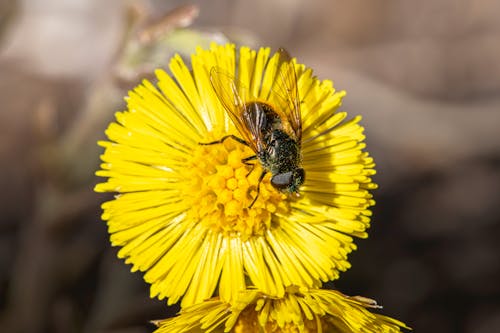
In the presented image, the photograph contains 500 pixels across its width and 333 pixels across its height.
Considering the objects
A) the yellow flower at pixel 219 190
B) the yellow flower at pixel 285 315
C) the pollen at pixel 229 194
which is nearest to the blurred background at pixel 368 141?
the yellow flower at pixel 219 190

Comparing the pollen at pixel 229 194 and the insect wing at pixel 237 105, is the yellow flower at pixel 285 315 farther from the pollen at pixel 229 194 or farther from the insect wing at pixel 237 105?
the insect wing at pixel 237 105

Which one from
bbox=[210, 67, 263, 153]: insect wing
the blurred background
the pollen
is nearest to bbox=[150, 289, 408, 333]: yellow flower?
the pollen

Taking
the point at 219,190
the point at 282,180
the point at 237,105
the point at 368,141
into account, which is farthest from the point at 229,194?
the point at 368,141

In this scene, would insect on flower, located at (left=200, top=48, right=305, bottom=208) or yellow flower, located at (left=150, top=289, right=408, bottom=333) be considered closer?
yellow flower, located at (left=150, top=289, right=408, bottom=333)

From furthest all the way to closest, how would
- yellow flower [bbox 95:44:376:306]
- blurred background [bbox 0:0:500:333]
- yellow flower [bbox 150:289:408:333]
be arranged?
1. blurred background [bbox 0:0:500:333]
2. yellow flower [bbox 95:44:376:306]
3. yellow flower [bbox 150:289:408:333]

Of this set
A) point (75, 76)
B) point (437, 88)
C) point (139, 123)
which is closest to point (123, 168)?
point (139, 123)

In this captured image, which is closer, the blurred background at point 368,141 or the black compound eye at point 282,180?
the black compound eye at point 282,180

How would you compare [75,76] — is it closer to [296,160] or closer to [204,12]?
[204,12]

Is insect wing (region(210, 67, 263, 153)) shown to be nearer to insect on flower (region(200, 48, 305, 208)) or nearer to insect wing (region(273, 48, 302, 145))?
insect on flower (region(200, 48, 305, 208))
